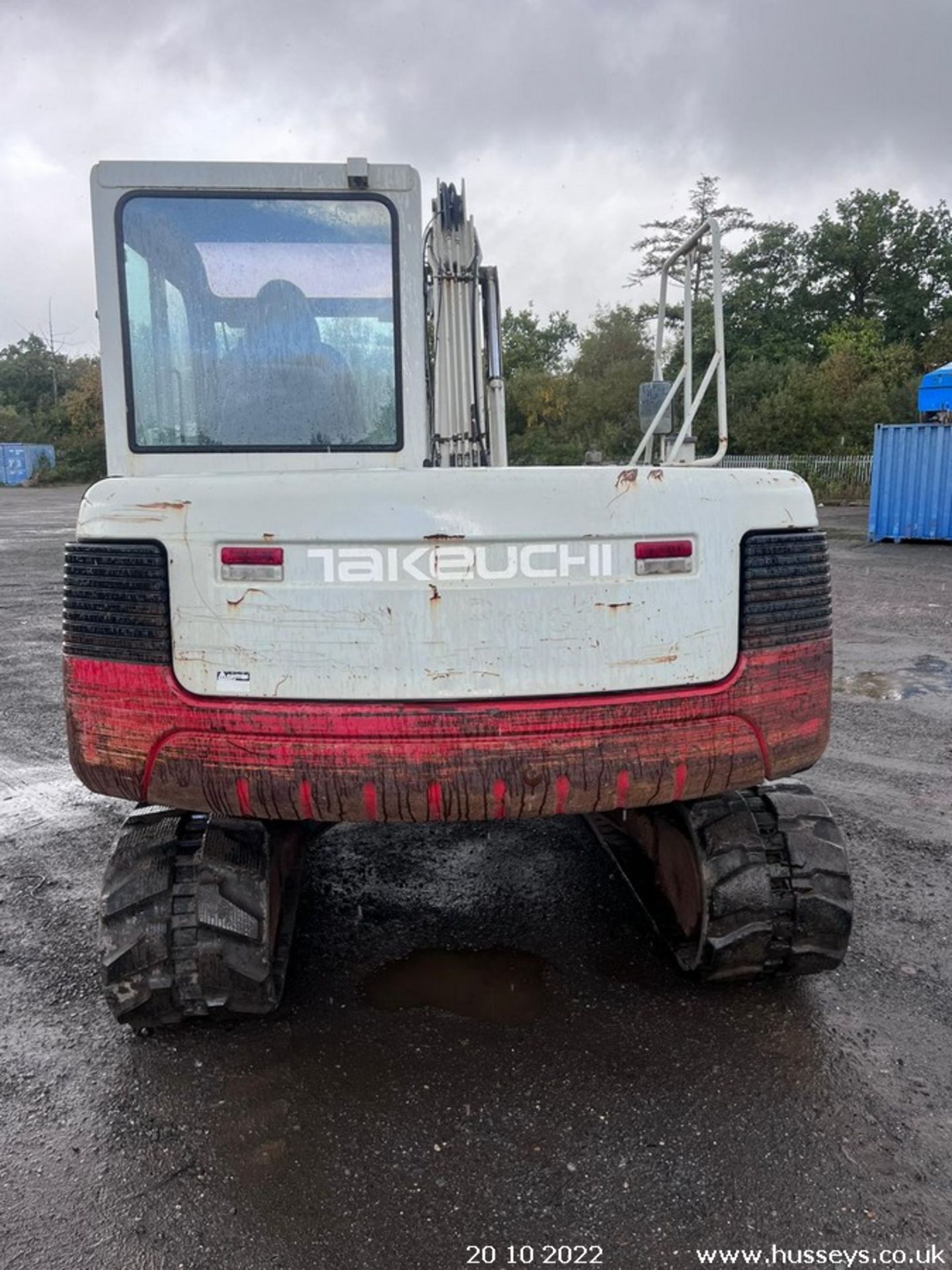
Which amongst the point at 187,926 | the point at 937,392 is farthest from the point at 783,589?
the point at 937,392

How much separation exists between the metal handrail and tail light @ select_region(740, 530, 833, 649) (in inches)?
19.7

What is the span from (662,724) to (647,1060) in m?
1.10

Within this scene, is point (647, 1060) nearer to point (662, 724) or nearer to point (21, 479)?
point (662, 724)

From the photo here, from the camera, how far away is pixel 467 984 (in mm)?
3301

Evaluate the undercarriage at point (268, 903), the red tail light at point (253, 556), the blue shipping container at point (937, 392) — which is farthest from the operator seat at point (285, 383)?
the blue shipping container at point (937, 392)

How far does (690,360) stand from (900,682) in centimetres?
512

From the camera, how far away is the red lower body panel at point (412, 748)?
245 cm

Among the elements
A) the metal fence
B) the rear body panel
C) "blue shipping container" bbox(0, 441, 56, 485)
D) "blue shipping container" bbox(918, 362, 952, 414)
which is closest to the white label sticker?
the rear body panel

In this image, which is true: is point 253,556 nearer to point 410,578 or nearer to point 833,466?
point 410,578

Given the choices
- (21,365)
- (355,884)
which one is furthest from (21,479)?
(355,884)

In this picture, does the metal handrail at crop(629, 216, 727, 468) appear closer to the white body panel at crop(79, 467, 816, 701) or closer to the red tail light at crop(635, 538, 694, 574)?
the red tail light at crop(635, 538, 694, 574)

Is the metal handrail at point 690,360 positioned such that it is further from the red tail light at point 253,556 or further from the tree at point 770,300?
the tree at point 770,300

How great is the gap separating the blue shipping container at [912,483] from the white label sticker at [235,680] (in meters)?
20.2

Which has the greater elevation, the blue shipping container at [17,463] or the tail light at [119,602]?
the blue shipping container at [17,463]
